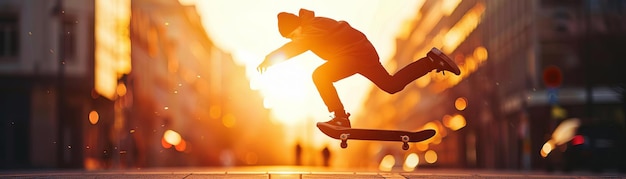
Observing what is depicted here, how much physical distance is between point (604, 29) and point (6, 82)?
1164 inches

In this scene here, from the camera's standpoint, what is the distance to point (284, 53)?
1645 cm

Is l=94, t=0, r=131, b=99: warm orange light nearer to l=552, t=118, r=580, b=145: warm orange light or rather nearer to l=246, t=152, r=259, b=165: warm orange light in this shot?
l=552, t=118, r=580, b=145: warm orange light

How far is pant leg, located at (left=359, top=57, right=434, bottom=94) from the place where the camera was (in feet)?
55.7

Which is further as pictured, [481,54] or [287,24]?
[481,54]

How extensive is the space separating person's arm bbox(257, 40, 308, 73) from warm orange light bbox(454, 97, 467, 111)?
78.5m

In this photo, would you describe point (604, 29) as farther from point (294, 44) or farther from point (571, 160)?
point (294, 44)

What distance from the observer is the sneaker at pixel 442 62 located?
1695 centimetres

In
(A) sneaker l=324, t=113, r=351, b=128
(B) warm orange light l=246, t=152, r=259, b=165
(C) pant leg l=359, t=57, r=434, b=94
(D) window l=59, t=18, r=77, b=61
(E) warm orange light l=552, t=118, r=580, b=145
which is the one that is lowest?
(A) sneaker l=324, t=113, r=351, b=128

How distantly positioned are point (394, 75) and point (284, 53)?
172 centimetres

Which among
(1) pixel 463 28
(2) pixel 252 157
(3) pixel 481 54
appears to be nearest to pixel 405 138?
(3) pixel 481 54

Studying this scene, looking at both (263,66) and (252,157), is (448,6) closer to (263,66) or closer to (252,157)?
(252,157)

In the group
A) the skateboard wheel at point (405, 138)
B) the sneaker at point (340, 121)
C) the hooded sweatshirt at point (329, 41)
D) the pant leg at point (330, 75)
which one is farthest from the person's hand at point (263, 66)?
the skateboard wheel at point (405, 138)

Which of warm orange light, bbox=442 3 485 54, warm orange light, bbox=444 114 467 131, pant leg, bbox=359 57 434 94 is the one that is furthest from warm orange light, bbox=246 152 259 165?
pant leg, bbox=359 57 434 94

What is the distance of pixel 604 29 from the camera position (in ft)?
201
